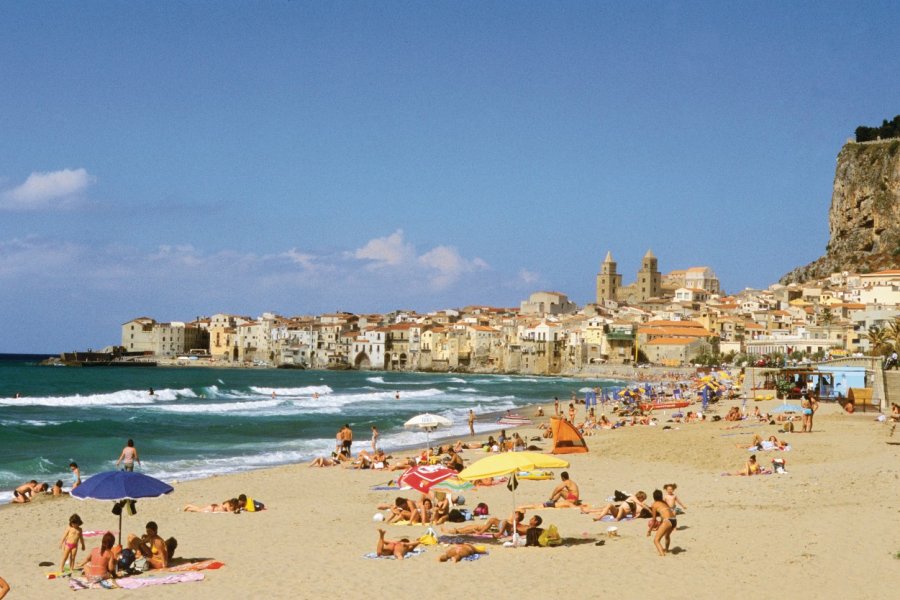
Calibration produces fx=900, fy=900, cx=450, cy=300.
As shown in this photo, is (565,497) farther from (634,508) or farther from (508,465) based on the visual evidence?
(508,465)

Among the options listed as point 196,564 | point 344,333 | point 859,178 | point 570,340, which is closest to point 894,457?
point 196,564

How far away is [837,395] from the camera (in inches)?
1361

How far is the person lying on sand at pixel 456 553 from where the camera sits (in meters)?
10.3

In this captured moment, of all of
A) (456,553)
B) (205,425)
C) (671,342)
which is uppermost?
(671,342)

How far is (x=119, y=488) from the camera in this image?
1041 centimetres

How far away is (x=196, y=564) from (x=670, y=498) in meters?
6.39

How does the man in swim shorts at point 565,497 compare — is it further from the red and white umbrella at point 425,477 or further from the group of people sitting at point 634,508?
the red and white umbrella at point 425,477

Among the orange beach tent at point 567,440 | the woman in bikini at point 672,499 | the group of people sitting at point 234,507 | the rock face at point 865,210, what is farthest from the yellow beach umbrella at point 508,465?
the rock face at point 865,210

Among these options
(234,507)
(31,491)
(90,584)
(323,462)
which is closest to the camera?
(90,584)

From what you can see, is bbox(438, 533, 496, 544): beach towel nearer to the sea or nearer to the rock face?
the sea

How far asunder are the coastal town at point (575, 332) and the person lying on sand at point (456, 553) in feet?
166

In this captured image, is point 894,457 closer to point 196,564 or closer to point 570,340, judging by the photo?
point 196,564

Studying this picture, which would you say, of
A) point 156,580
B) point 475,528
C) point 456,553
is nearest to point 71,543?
point 156,580

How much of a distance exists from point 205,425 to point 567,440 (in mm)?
19232
